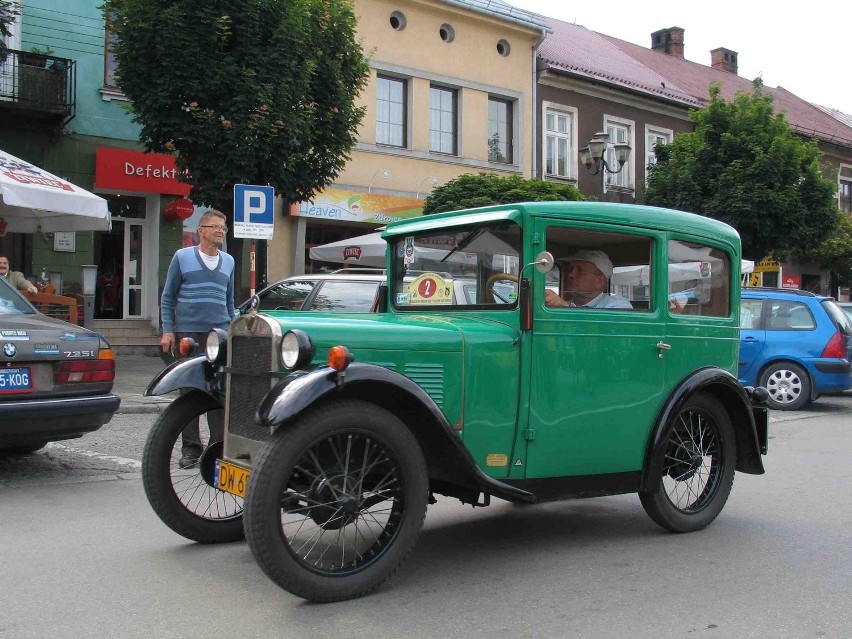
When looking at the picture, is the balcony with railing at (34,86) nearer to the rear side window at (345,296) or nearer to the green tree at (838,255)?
the rear side window at (345,296)

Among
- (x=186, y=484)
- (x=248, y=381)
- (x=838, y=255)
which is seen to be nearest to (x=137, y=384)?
(x=186, y=484)

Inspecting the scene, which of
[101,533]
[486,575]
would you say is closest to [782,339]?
[486,575]

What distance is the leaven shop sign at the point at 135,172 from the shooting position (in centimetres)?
1616

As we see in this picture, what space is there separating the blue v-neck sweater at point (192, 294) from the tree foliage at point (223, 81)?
6283mm

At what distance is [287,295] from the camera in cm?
994

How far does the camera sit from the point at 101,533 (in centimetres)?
483

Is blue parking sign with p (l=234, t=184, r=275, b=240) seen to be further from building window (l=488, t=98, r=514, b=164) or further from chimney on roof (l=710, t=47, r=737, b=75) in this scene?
chimney on roof (l=710, t=47, r=737, b=75)

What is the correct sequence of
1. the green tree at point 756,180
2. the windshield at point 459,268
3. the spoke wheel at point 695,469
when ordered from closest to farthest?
the windshield at point 459,268
the spoke wheel at point 695,469
the green tree at point 756,180

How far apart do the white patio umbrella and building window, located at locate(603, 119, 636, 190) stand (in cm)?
1618

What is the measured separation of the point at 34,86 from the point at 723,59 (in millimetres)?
28936

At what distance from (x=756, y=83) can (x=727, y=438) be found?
19657 mm

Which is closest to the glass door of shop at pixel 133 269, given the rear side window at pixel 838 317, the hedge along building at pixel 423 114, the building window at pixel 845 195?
the hedge along building at pixel 423 114

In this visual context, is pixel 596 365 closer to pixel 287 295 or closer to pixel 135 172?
pixel 287 295

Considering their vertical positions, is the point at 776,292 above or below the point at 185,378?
above
